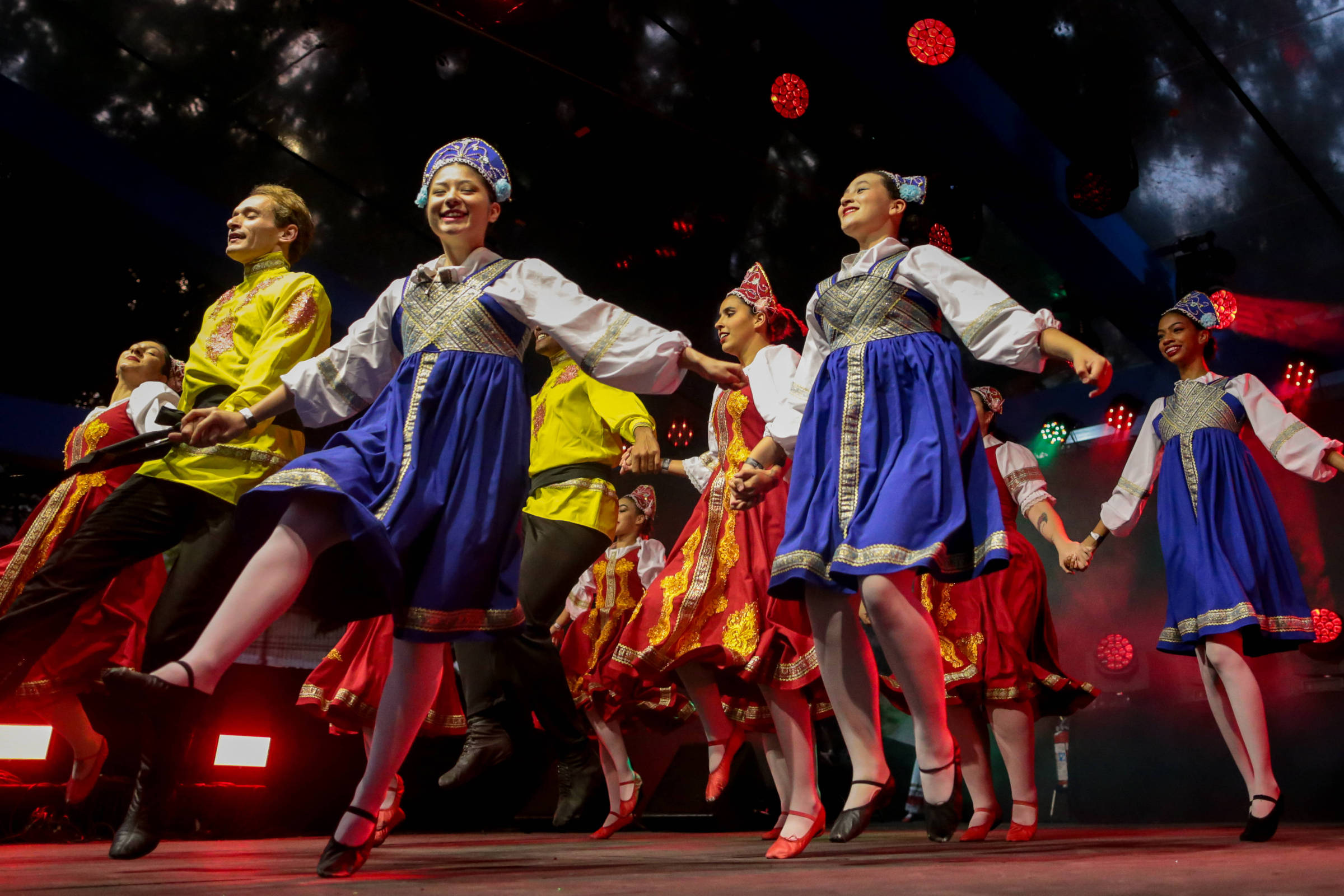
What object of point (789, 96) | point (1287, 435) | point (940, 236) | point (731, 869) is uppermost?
point (789, 96)

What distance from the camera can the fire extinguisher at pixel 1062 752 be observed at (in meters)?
7.46

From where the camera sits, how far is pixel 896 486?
93.8 inches

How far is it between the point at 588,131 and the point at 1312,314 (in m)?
4.76

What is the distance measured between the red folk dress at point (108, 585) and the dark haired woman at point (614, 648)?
163 centimetres

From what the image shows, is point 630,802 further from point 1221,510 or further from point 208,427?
point 208,427

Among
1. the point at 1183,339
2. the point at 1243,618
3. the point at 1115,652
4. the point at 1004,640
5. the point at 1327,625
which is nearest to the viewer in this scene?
the point at 1243,618

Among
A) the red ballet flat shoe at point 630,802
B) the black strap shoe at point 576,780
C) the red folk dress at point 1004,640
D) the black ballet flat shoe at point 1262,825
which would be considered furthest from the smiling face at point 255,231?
the black ballet flat shoe at point 1262,825

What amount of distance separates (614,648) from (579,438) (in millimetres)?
810

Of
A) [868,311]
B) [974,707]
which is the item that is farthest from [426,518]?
[974,707]

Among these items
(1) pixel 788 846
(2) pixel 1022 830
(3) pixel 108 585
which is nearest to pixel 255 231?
(3) pixel 108 585

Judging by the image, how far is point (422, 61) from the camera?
251 inches

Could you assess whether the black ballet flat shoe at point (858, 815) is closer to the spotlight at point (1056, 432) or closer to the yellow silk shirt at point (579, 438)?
the yellow silk shirt at point (579, 438)

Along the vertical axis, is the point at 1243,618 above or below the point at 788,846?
above

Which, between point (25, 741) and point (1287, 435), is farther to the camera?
point (25, 741)
